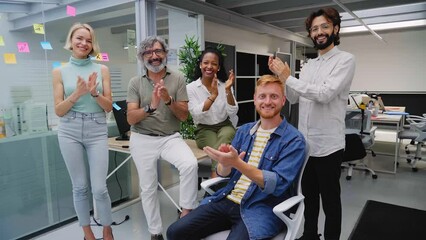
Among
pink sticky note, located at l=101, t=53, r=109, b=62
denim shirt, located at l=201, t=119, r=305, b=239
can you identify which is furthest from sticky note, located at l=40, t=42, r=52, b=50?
denim shirt, located at l=201, t=119, r=305, b=239

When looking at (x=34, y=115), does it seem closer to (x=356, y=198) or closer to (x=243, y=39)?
(x=356, y=198)

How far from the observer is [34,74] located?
262 cm

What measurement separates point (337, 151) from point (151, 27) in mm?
2496

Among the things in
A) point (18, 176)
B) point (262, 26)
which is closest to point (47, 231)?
point (18, 176)

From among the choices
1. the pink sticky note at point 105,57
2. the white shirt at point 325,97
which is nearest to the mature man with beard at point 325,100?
the white shirt at point 325,97

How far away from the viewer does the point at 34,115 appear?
265cm

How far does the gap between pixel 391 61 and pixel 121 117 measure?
7790 millimetres

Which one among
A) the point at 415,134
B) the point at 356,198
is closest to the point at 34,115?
the point at 356,198

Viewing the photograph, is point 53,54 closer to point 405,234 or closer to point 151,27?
point 151,27

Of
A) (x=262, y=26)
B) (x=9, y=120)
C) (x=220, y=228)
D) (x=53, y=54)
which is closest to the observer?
(x=220, y=228)

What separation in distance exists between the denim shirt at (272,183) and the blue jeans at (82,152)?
3.14ft

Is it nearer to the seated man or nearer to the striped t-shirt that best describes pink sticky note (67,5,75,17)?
the seated man

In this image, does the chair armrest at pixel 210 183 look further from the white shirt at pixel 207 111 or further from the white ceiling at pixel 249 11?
the white ceiling at pixel 249 11

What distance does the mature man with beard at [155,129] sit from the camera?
2273 mm
